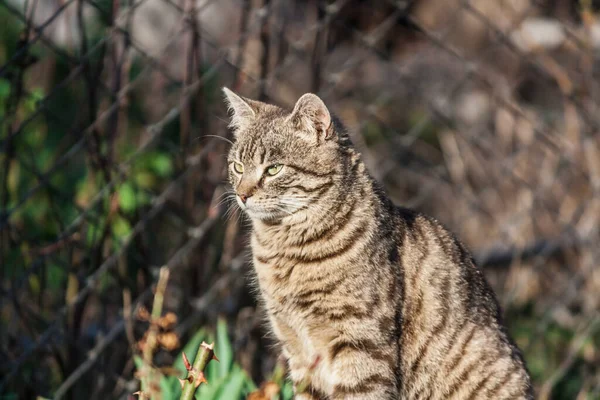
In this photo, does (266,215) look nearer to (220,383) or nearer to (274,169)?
(274,169)

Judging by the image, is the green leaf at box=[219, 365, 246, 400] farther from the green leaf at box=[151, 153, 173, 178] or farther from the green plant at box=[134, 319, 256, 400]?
the green leaf at box=[151, 153, 173, 178]

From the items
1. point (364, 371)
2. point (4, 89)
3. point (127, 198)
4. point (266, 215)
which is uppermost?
point (4, 89)

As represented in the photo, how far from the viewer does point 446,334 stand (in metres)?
2.16

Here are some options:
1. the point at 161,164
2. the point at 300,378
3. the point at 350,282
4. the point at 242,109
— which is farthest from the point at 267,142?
the point at 161,164

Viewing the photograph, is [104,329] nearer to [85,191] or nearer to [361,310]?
[85,191]

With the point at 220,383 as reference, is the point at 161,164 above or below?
above

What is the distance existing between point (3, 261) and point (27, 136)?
553mm

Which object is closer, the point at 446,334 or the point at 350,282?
the point at 350,282

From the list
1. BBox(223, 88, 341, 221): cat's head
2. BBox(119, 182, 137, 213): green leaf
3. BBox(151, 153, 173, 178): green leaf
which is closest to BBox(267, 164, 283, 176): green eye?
BBox(223, 88, 341, 221): cat's head

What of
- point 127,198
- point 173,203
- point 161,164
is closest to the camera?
point 127,198

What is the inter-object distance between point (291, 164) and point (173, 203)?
3.47 ft

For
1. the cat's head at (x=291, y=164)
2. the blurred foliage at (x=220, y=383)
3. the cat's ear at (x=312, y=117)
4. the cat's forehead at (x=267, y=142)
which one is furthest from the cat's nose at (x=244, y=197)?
the blurred foliage at (x=220, y=383)

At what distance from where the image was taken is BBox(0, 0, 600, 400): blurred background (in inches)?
97.3

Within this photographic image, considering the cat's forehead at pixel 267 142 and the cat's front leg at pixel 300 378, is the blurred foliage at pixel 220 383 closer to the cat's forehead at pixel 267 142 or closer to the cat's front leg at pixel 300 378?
the cat's front leg at pixel 300 378
